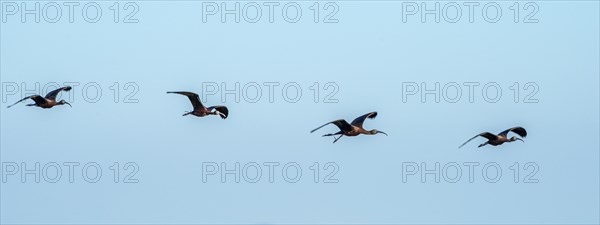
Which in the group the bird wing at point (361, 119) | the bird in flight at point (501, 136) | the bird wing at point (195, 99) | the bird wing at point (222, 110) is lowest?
the bird in flight at point (501, 136)

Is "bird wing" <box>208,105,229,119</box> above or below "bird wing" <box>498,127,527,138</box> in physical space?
above

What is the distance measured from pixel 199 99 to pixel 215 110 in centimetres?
223

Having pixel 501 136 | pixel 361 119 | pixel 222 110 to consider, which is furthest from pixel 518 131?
pixel 222 110

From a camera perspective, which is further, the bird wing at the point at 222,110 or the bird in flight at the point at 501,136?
the bird in flight at the point at 501,136

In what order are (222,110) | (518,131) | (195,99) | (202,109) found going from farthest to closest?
(518,131) → (222,110) → (202,109) → (195,99)

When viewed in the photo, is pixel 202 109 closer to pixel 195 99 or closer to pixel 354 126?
pixel 195 99

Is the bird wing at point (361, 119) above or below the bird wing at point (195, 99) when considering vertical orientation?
below

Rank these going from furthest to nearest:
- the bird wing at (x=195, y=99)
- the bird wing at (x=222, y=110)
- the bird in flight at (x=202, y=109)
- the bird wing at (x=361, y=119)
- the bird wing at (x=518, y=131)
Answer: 1. the bird wing at (x=518, y=131)
2. the bird wing at (x=222, y=110)
3. the bird wing at (x=361, y=119)
4. the bird in flight at (x=202, y=109)
5. the bird wing at (x=195, y=99)

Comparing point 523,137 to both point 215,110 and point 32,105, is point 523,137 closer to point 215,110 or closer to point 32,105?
point 215,110

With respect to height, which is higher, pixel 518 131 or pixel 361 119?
pixel 361 119

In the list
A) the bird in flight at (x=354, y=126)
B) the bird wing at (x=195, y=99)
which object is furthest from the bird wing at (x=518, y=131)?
the bird wing at (x=195, y=99)

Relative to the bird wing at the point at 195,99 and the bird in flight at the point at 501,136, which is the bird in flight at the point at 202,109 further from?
the bird in flight at the point at 501,136

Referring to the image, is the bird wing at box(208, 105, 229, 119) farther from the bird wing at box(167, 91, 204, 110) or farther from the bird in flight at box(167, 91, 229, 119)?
the bird wing at box(167, 91, 204, 110)

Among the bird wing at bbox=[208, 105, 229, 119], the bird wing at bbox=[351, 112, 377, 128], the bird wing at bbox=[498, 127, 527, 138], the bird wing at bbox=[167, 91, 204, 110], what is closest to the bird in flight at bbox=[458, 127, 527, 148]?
the bird wing at bbox=[498, 127, 527, 138]
